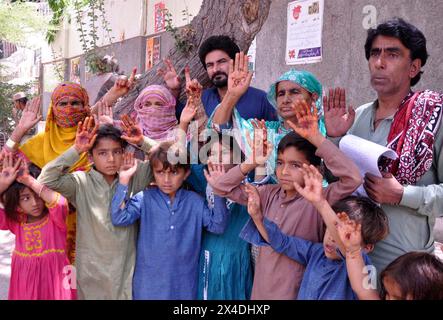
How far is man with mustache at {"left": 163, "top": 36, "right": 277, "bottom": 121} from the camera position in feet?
9.19

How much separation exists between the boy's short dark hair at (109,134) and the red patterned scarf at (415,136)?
142 cm

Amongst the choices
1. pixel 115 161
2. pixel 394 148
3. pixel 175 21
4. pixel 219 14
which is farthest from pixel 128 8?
pixel 394 148

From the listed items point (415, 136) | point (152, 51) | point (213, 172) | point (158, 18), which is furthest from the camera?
point (152, 51)

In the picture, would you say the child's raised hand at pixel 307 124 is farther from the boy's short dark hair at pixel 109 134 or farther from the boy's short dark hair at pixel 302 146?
the boy's short dark hair at pixel 109 134

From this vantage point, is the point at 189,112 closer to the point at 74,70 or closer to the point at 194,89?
the point at 194,89

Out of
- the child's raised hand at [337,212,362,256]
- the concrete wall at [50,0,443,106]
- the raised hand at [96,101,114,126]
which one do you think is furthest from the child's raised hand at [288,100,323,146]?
the concrete wall at [50,0,443,106]

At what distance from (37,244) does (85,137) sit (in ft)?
2.26

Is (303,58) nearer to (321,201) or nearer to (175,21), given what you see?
(175,21)

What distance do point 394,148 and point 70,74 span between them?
14.4 m

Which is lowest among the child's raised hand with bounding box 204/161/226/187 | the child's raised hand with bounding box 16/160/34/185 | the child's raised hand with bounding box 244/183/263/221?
the child's raised hand with bounding box 244/183/263/221

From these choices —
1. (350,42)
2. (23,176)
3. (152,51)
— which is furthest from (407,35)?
(152,51)

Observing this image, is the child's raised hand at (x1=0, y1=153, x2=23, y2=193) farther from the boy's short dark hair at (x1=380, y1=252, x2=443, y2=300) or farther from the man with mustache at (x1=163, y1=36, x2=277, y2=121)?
the boy's short dark hair at (x1=380, y1=252, x2=443, y2=300)

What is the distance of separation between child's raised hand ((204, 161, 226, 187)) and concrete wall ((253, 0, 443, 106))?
2.98 m

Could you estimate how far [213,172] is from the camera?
2295 millimetres
